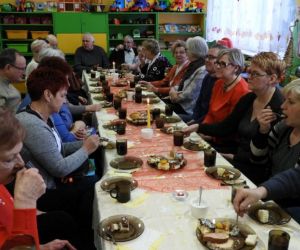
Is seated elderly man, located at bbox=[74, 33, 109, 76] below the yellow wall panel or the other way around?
below

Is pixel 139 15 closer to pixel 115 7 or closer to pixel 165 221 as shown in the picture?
pixel 115 7

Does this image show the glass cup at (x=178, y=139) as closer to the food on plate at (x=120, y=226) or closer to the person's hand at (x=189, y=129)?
the person's hand at (x=189, y=129)

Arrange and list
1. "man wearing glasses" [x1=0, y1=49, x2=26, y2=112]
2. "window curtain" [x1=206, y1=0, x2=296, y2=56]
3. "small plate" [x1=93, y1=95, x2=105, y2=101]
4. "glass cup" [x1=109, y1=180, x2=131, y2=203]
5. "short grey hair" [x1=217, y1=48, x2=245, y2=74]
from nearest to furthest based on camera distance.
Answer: "glass cup" [x1=109, y1=180, x2=131, y2=203] < "short grey hair" [x1=217, y1=48, x2=245, y2=74] < "man wearing glasses" [x1=0, y1=49, x2=26, y2=112] < "small plate" [x1=93, y1=95, x2=105, y2=101] < "window curtain" [x1=206, y1=0, x2=296, y2=56]

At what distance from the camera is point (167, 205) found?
5.26 ft

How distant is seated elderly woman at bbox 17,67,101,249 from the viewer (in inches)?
76.9

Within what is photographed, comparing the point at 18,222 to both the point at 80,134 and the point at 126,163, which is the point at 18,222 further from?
the point at 80,134

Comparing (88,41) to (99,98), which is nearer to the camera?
(99,98)

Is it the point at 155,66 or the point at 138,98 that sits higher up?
the point at 155,66

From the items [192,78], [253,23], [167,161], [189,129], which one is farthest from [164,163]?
[253,23]

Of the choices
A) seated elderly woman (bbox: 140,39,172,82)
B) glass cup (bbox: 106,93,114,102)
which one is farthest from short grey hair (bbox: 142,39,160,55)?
glass cup (bbox: 106,93,114,102)

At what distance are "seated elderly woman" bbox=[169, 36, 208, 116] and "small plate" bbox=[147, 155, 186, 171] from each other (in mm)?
2010

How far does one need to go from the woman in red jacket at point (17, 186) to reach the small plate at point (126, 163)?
631 mm

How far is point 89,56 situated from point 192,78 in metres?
3.56

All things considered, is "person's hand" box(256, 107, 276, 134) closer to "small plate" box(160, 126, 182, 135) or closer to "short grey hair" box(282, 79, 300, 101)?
"short grey hair" box(282, 79, 300, 101)
